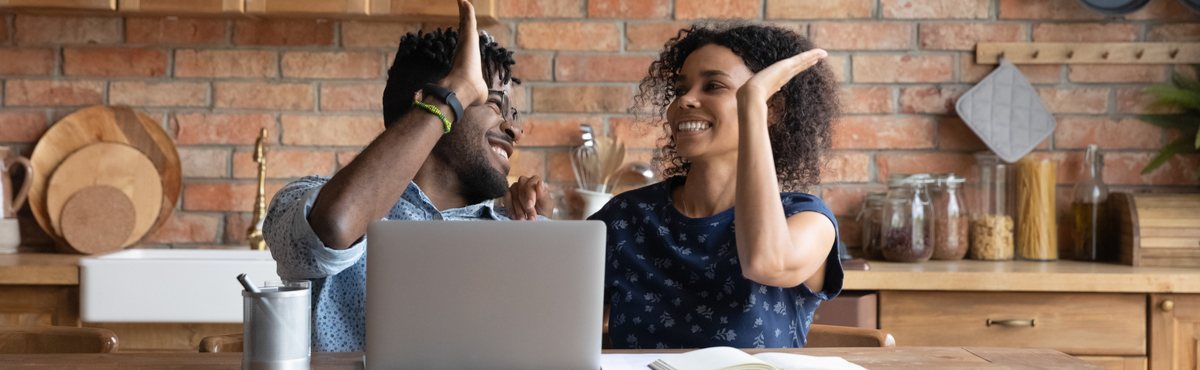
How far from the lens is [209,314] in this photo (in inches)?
94.1

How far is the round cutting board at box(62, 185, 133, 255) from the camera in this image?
2.68 m

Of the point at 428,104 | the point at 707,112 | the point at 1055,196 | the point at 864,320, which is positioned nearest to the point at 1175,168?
the point at 1055,196

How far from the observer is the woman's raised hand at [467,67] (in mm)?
1535

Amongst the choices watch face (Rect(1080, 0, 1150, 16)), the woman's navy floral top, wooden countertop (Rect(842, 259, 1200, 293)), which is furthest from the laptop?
watch face (Rect(1080, 0, 1150, 16))

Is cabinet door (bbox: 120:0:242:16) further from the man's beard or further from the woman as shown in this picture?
the woman

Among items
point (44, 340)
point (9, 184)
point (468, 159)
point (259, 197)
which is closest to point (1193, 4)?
point (468, 159)

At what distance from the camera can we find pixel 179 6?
2.61 meters

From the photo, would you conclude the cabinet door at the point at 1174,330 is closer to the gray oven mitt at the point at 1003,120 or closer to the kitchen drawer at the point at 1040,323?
the kitchen drawer at the point at 1040,323

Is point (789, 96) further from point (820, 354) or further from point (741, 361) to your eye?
point (741, 361)

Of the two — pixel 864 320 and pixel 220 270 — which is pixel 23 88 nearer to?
pixel 220 270

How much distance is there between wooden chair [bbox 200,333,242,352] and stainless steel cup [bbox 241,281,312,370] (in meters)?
0.45

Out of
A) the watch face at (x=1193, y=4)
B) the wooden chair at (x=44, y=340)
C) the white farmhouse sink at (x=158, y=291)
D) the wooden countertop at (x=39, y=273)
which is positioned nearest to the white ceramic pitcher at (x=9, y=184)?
the wooden countertop at (x=39, y=273)

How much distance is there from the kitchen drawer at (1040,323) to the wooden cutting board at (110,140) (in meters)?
1.70

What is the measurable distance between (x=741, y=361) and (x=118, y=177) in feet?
6.73
